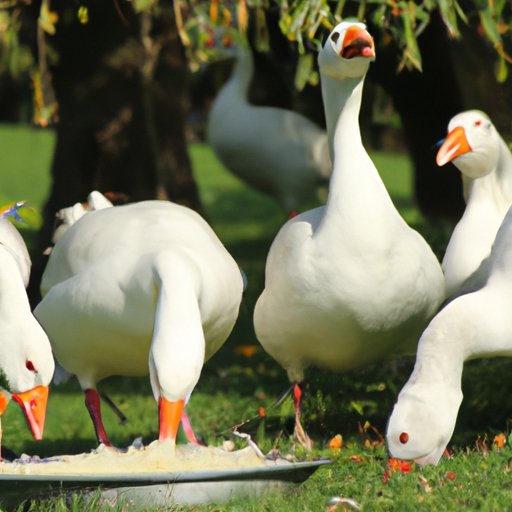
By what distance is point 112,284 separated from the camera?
4.92 m

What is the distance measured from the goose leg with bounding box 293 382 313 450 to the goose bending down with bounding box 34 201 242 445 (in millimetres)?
676

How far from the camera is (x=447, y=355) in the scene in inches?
177

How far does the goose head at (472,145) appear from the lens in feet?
20.1

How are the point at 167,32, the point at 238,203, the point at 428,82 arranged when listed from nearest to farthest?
the point at 428,82 < the point at 167,32 < the point at 238,203

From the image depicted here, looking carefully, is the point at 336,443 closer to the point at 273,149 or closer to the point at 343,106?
the point at 343,106

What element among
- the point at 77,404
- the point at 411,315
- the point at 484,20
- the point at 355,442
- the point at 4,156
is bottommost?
the point at 4,156

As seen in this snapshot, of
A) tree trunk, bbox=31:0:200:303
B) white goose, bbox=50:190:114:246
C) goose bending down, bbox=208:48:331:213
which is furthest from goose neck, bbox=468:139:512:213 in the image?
tree trunk, bbox=31:0:200:303

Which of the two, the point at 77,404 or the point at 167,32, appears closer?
the point at 77,404

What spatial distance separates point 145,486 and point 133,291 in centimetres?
112

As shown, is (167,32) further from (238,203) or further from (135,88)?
(238,203)

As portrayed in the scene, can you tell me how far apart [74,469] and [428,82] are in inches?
217

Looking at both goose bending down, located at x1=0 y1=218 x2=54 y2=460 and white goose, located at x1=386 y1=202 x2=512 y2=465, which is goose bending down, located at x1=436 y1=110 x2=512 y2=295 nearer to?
white goose, located at x1=386 y1=202 x2=512 y2=465

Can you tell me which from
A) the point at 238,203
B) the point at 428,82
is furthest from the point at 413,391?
the point at 238,203

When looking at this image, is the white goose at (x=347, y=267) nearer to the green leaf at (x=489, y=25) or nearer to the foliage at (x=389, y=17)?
the foliage at (x=389, y=17)
